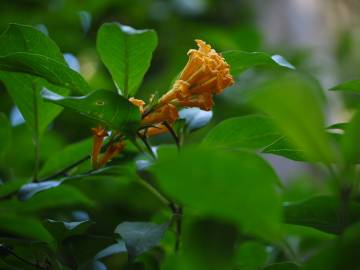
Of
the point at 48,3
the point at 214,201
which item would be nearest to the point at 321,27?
the point at 48,3

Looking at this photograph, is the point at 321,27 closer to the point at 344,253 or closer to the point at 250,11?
the point at 250,11

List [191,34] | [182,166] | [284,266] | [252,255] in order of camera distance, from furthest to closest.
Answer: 1. [191,34]
2. [252,255]
3. [284,266]
4. [182,166]

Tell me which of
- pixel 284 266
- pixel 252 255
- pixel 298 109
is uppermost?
pixel 298 109

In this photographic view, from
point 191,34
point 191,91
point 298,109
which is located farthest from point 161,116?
point 191,34

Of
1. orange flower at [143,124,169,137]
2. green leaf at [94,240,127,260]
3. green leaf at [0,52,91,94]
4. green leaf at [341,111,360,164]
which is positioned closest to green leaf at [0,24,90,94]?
green leaf at [0,52,91,94]

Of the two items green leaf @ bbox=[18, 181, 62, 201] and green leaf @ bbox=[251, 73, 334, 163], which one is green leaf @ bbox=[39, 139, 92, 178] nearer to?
green leaf @ bbox=[18, 181, 62, 201]

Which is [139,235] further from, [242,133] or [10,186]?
[10,186]

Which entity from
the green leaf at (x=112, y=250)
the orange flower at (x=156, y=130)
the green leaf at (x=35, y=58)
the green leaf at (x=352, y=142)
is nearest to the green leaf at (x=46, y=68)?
the green leaf at (x=35, y=58)

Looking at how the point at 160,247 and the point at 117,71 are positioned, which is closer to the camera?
the point at 117,71
